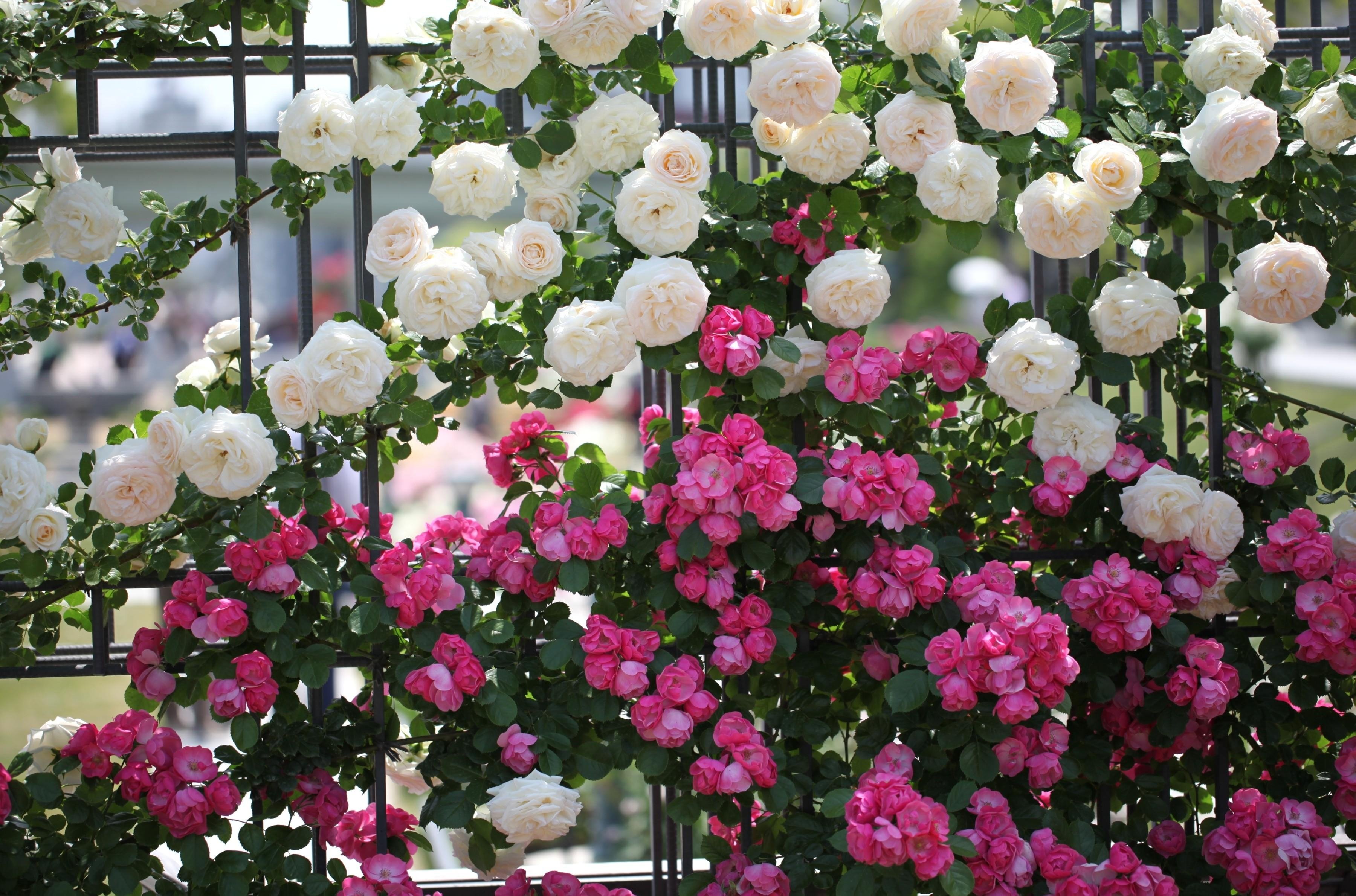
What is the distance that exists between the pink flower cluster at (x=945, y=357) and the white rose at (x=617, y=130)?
1.72ft

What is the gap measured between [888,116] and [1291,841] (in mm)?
1301

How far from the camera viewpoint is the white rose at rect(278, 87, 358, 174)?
5.36ft

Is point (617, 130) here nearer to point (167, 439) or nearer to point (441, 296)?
point (441, 296)

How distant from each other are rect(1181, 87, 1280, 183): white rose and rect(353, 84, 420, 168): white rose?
3.95ft

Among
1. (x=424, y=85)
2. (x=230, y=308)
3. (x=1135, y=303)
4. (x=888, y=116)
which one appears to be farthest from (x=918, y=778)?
(x=230, y=308)

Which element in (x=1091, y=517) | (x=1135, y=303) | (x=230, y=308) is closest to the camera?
(x=1135, y=303)

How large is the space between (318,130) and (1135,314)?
1.29 metres

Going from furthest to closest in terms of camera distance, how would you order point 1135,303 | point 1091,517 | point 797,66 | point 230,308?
point 230,308 → point 1091,517 → point 1135,303 → point 797,66

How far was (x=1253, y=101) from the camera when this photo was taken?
5.41 ft

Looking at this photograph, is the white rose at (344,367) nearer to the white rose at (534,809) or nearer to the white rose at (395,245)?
the white rose at (395,245)

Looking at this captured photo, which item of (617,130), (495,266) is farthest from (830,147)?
(495,266)

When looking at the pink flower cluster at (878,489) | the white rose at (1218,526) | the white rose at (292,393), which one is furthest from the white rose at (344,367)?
the white rose at (1218,526)

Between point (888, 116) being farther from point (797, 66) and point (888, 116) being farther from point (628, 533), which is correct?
point (628, 533)

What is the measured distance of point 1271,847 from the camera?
1735 mm
